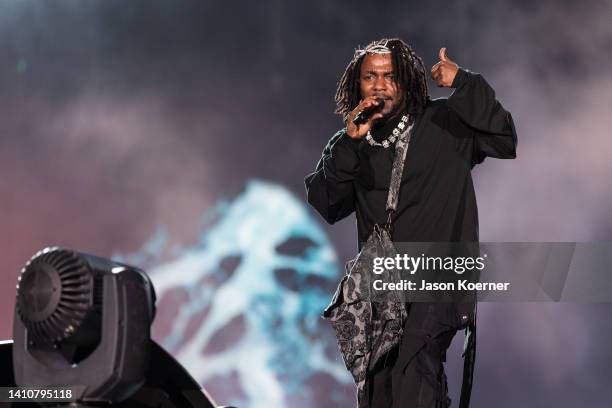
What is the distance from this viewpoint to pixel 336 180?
2295mm

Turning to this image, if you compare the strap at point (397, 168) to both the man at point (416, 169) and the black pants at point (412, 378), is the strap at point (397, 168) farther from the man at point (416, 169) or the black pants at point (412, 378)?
the black pants at point (412, 378)

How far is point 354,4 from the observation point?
4223 millimetres

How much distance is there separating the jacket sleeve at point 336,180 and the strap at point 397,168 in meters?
0.11

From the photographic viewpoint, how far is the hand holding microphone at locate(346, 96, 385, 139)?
7.27ft

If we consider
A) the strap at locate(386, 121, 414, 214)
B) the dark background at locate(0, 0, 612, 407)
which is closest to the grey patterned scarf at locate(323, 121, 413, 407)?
the strap at locate(386, 121, 414, 214)

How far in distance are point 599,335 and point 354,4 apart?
1972 mm

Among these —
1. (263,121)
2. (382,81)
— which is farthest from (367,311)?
(263,121)

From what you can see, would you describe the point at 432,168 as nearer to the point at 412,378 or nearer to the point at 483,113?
the point at 483,113

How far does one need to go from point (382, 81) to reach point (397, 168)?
25cm

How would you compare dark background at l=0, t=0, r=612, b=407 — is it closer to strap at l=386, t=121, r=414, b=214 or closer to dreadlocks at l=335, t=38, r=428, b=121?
dreadlocks at l=335, t=38, r=428, b=121

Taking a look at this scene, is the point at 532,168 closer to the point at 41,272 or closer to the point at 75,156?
the point at 75,156

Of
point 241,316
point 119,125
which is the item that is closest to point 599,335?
point 241,316

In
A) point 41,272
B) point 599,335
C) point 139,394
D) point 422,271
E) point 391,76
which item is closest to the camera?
point 41,272

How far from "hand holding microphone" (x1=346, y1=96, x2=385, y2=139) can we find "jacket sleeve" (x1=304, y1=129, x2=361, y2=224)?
2.9 inches
